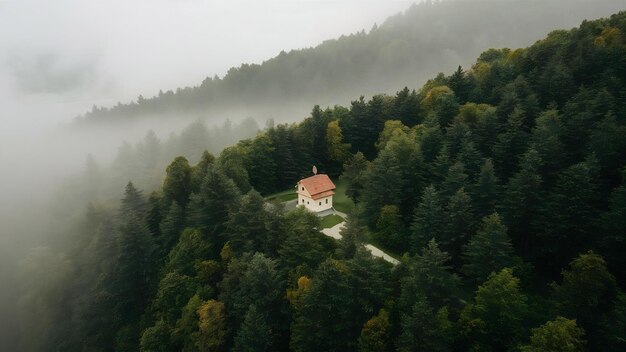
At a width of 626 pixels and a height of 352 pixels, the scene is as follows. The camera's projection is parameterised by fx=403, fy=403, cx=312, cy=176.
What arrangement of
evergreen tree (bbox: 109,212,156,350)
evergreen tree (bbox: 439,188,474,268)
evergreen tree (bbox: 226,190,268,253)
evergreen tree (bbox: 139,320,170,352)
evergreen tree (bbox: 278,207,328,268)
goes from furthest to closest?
evergreen tree (bbox: 109,212,156,350) → evergreen tree (bbox: 226,190,268,253) → evergreen tree (bbox: 139,320,170,352) → evergreen tree (bbox: 278,207,328,268) → evergreen tree (bbox: 439,188,474,268)

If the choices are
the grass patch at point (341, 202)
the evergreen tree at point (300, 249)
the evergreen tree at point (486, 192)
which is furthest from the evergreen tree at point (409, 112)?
the evergreen tree at point (300, 249)

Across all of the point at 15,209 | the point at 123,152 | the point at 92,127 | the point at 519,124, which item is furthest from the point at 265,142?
the point at 92,127

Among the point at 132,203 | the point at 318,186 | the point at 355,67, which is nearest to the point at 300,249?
the point at 318,186

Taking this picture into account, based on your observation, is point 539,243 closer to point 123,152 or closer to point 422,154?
point 422,154

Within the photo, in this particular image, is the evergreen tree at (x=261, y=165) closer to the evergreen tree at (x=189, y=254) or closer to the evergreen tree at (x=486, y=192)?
the evergreen tree at (x=189, y=254)

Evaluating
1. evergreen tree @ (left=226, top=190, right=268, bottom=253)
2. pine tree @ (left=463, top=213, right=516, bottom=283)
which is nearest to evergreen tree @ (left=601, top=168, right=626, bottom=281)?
pine tree @ (left=463, top=213, right=516, bottom=283)

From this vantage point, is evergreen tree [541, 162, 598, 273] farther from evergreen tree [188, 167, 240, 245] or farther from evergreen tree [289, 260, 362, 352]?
evergreen tree [188, 167, 240, 245]
